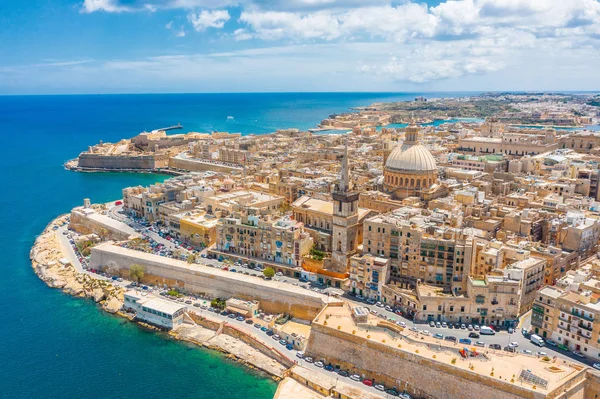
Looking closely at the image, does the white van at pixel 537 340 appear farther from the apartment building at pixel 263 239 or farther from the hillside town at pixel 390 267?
the apartment building at pixel 263 239

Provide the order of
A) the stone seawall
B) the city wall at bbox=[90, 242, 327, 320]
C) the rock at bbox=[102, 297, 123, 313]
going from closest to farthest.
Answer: the city wall at bbox=[90, 242, 327, 320] < the rock at bbox=[102, 297, 123, 313] < the stone seawall

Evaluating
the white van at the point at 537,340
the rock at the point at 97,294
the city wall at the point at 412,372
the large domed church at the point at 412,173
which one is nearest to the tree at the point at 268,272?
the city wall at the point at 412,372

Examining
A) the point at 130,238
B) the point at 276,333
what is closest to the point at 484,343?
the point at 276,333

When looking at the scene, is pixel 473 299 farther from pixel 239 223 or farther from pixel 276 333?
pixel 239 223

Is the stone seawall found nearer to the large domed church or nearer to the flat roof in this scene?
the large domed church

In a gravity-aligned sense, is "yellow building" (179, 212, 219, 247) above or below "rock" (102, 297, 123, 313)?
above

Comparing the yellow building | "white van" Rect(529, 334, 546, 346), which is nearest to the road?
"white van" Rect(529, 334, 546, 346)

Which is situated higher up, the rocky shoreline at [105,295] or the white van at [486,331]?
the white van at [486,331]
